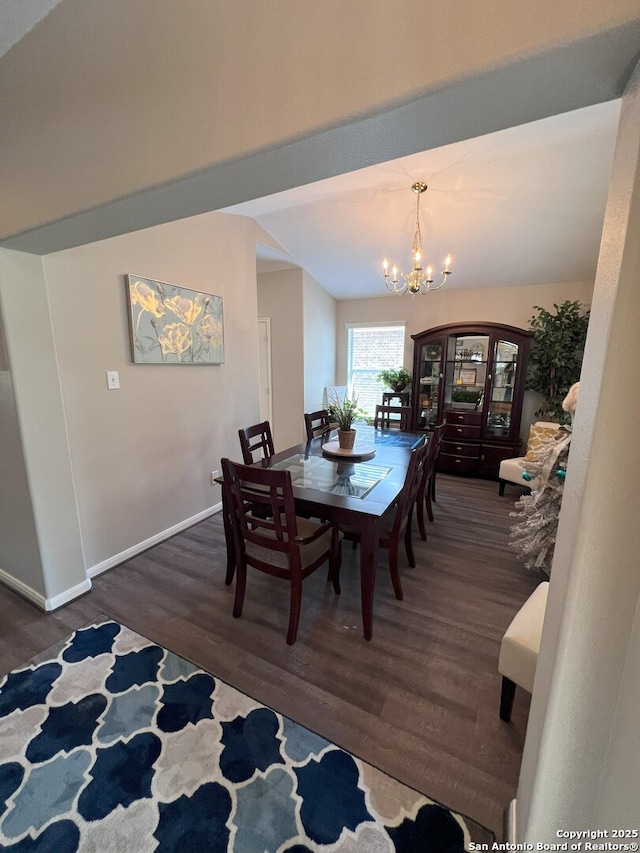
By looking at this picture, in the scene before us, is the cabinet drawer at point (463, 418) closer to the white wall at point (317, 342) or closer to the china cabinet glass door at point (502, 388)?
the china cabinet glass door at point (502, 388)

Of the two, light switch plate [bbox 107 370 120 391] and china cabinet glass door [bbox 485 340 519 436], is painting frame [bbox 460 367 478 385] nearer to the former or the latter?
china cabinet glass door [bbox 485 340 519 436]

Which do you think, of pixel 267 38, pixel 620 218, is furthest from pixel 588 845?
pixel 267 38

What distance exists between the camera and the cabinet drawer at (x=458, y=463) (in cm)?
421

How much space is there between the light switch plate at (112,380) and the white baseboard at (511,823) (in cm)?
277

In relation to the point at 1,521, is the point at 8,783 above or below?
below

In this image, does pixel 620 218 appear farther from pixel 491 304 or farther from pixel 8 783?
pixel 491 304

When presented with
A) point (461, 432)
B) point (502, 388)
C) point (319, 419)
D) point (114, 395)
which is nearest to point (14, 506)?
point (114, 395)

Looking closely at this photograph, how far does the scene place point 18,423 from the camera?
1.86 meters

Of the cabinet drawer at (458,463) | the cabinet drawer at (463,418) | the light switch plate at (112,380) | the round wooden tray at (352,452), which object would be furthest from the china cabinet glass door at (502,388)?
the light switch plate at (112,380)

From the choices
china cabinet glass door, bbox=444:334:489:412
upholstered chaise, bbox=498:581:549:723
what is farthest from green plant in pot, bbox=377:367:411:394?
upholstered chaise, bbox=498:581:549:723

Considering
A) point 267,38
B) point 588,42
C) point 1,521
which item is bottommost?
point 1,521

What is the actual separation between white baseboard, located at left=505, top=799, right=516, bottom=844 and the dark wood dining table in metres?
0.81

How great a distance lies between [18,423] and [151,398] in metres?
0.84

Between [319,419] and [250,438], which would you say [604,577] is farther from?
[319,419]
